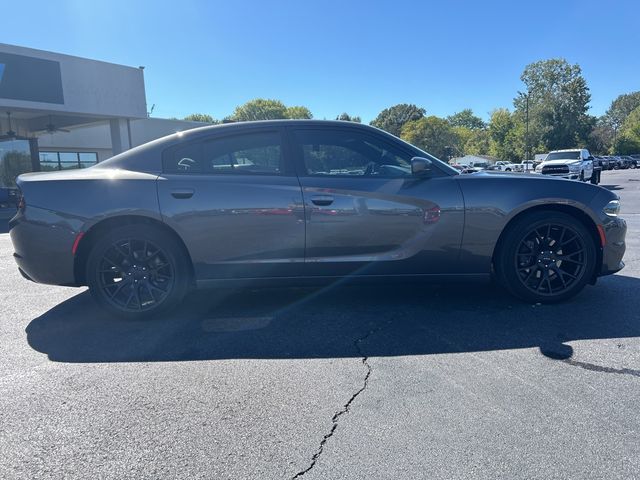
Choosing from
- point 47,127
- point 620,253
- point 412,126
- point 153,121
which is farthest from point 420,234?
point 412,126

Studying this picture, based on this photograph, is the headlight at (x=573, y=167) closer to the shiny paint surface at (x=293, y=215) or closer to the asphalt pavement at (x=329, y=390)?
the asphalt pavement at (x=329, y=390)

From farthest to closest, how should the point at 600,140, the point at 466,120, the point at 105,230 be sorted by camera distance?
the point at 466,120 < the point at 600,140 < the point at 105,230

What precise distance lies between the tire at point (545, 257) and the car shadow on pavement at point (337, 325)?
16 centimetres

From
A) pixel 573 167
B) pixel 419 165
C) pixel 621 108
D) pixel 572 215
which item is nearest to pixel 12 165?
pixel 419 165

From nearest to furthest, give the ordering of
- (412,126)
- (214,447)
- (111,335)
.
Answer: (214,447) < (111,335) < (412,126)

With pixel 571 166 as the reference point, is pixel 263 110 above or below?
above

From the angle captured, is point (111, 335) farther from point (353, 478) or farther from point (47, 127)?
point (47, 127)

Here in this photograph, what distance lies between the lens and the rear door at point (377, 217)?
3789 mm

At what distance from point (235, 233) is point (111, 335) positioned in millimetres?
1278

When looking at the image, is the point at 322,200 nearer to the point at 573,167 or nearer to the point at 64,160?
the point at 573,167

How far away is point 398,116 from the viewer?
288 ft

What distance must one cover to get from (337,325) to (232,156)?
1707 millimetres

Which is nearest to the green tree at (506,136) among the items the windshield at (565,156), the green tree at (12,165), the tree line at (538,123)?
the tree line at (538,123)

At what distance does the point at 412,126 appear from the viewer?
66.9 m
